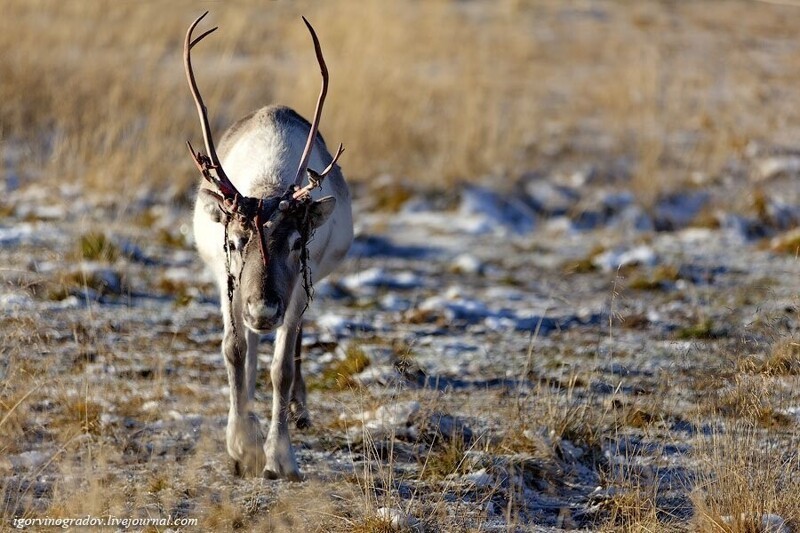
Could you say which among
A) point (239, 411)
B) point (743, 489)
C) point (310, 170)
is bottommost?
point (239, 411)

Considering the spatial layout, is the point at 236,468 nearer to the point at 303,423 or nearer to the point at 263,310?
the point at 303,423

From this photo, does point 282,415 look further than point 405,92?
No

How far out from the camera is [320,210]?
5223 mm

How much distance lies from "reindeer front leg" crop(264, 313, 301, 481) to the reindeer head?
0.54m

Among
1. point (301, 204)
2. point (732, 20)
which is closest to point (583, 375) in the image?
point (301, 204)

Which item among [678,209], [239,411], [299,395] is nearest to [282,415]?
[239,411]

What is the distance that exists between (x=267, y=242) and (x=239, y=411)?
1.10m

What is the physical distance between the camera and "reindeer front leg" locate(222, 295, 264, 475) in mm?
5582

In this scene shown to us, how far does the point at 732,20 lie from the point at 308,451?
54.6 ft

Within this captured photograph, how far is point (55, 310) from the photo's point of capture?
779 cm

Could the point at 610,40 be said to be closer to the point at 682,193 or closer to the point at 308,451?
the point at 682,193

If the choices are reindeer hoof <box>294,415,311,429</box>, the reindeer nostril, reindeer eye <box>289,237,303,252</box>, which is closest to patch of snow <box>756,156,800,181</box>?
reindeer hoof <box>294,415,311,429</box>

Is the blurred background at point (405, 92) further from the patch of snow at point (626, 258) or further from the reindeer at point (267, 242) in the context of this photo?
the reindeer at point (267, 242)

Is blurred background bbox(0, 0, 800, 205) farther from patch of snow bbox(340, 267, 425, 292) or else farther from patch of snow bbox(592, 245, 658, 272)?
patch of snow bbox(340, 267, 425, 292)
